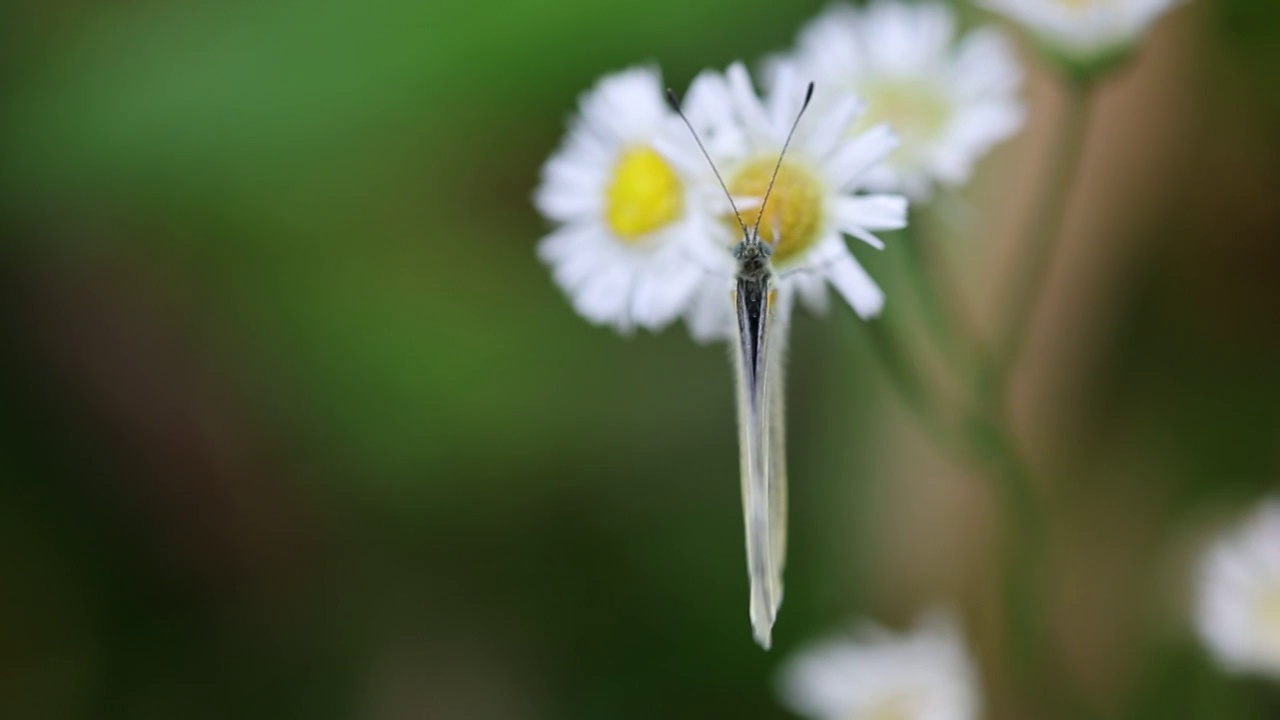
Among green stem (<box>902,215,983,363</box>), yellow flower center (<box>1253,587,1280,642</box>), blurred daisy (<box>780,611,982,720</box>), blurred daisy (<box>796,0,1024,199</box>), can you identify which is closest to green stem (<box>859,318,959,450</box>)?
green stem (<box>902,215,983,363</box>)

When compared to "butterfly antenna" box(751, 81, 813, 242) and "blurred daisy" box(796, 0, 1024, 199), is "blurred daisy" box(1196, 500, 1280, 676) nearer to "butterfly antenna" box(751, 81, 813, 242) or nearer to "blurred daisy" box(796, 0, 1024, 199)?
"blurred daisy" box(796, 0, 1024, 199)

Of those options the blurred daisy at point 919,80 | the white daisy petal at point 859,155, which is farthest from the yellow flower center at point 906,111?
the white daisy petal at point 859,155

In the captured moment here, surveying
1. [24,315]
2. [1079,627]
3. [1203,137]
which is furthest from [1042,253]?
[24,315]

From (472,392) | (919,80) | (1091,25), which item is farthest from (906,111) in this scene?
(472,392)

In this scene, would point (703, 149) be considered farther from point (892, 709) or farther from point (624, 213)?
point (892, 709)

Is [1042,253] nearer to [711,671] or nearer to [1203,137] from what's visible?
[1203,137]
